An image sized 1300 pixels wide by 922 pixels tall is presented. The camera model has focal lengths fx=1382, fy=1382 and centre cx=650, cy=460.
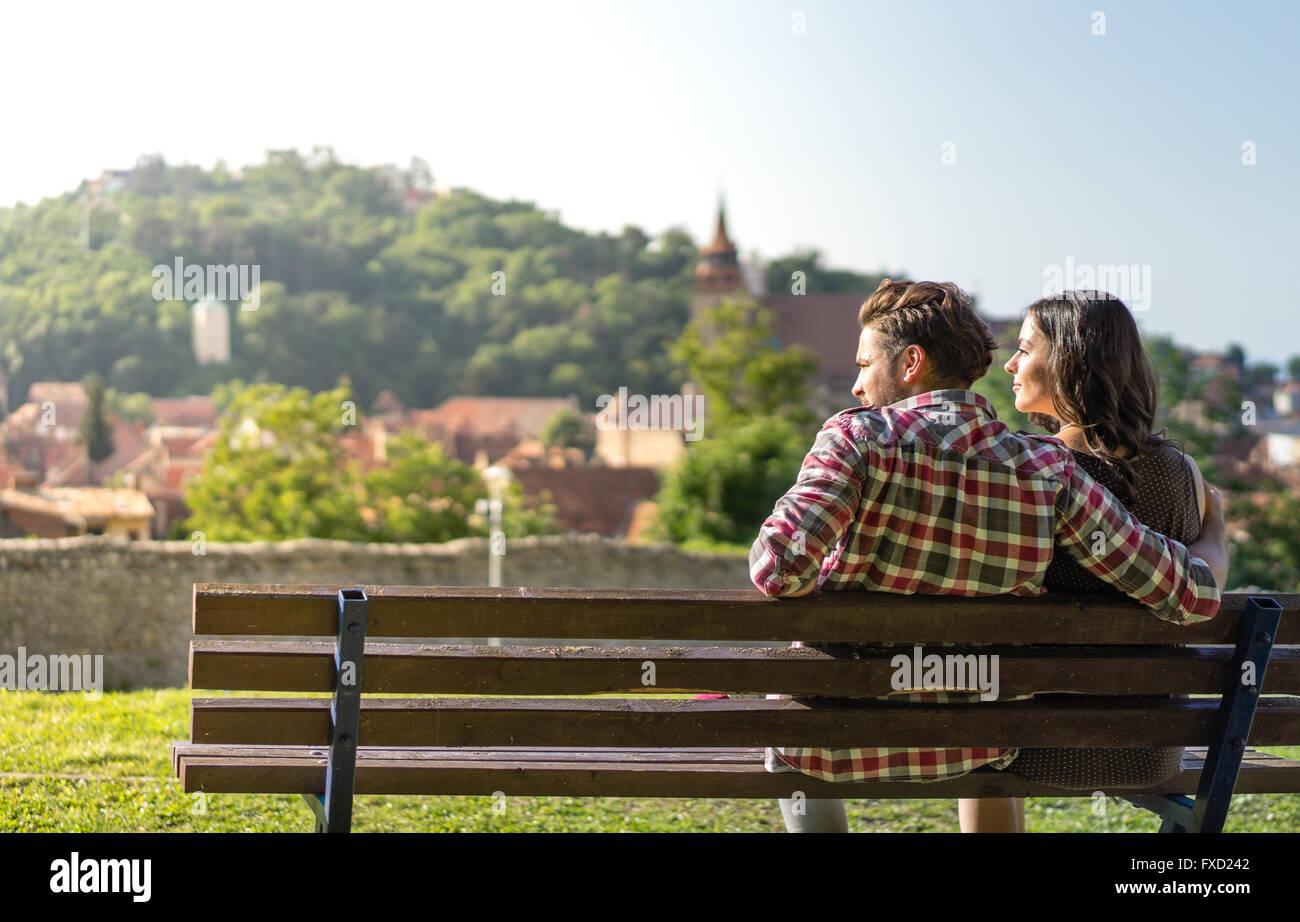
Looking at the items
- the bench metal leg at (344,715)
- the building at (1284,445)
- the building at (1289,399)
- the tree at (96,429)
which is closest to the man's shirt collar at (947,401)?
the bench metal leg at (344,715)

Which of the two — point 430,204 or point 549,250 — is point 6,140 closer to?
point 430,204

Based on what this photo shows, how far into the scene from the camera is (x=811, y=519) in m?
2.25

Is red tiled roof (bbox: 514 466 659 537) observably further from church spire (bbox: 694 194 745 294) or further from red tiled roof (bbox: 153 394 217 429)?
church spire (bbox: 694 194 745 294)

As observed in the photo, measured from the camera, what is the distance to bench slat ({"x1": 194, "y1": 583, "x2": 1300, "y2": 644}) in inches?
89.8

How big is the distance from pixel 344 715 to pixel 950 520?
109 centimetres

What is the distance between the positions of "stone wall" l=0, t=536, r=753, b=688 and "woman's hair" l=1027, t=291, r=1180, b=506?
600 inches

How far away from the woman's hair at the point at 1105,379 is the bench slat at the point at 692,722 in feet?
1.41

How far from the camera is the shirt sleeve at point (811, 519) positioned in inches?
88.7

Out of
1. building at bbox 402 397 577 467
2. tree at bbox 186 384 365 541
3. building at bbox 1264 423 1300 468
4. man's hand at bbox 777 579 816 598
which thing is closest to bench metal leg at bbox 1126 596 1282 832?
man's hand at bbox 777 579 816 598

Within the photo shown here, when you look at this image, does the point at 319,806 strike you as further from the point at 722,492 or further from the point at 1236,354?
the point at 1236,354

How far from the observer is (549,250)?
89.1m

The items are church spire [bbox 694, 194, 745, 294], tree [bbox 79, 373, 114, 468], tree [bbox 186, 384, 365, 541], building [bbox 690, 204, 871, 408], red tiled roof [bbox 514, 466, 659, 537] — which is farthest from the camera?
church spire [bbox 694, 194, 745, 294]
